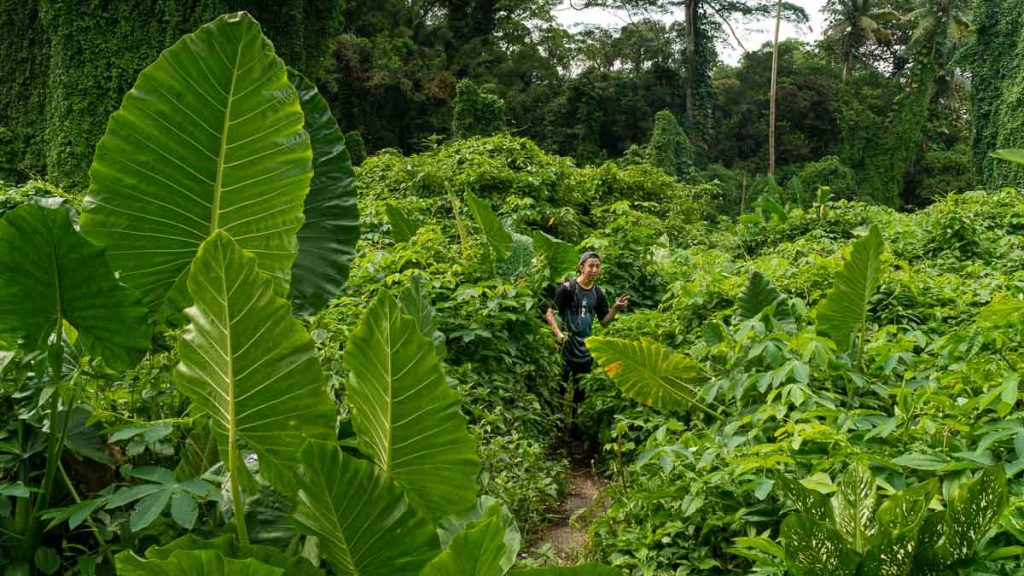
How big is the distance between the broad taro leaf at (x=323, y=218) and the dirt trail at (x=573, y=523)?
1.26 m

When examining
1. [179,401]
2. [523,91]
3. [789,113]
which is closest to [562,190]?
[179,401]

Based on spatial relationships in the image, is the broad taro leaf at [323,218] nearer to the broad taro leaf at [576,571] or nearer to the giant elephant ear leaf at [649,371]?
the broad taro leaf at [576,571]

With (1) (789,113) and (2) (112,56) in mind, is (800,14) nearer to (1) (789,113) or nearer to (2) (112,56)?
(1) (789,113)

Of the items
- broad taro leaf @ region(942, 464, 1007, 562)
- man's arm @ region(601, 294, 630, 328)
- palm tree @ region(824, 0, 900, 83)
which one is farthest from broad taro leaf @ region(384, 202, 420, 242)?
palm tree @ region(824, 0, 900, 83)

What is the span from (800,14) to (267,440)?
2886 cm

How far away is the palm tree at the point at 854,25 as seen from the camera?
3031 centimetres

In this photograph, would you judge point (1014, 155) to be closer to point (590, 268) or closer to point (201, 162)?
point (201, 162)

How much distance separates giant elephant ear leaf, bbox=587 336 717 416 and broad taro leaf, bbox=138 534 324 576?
2257mm

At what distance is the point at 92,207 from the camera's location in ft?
6.30

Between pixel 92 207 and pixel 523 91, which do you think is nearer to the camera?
pixel 92 207

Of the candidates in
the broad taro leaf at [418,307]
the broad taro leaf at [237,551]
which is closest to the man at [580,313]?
the broad taro leaf at [418,307]

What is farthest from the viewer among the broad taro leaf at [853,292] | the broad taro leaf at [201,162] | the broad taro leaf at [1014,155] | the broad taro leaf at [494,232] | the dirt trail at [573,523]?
the broad taro leaf at [494,232]

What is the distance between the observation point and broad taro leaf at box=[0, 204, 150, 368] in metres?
1.72

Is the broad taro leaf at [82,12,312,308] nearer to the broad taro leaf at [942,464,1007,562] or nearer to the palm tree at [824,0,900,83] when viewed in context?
the broad taro leaf at [942,464,1007,562]
